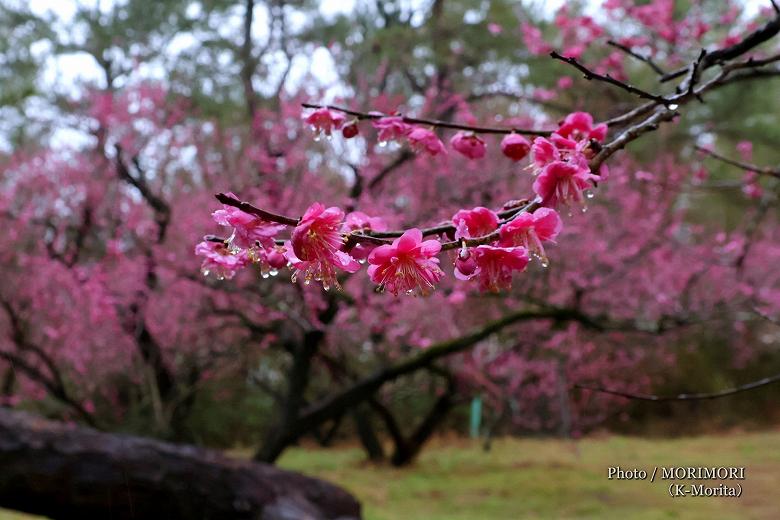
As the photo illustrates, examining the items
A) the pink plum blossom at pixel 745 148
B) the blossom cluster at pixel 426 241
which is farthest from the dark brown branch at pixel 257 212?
the pink plum blossom at pixel 745 148

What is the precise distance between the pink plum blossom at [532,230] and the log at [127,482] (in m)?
2.95

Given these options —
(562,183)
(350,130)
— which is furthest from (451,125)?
(562,183)

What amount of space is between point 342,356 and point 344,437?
12.1 ft

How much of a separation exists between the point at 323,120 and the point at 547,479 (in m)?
5.25

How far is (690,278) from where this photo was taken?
6.74 metres

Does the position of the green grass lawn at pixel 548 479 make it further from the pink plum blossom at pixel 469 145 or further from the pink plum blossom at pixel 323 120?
the pink plum blossom at pixel 323 120

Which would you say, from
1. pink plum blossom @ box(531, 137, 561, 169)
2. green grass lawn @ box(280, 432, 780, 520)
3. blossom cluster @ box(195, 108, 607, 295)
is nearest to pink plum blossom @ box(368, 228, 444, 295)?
blossom cluster @ box(195, 108, 607, 295)

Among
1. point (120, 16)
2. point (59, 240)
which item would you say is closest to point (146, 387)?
point (59, 240)

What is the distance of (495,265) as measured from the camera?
0.87 meters

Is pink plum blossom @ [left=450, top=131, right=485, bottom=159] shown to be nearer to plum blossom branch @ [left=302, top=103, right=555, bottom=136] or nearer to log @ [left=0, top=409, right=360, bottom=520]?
plum blossom branch @ [left=302, top=103, right=555, bottom=136]

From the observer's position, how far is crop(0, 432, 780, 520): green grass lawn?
4633 millimetres

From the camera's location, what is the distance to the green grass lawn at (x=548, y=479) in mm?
4645

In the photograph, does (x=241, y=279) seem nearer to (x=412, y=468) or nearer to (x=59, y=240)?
(x=59, y=240)

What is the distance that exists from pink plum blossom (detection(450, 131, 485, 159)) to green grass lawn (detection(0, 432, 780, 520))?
12.1 feet
